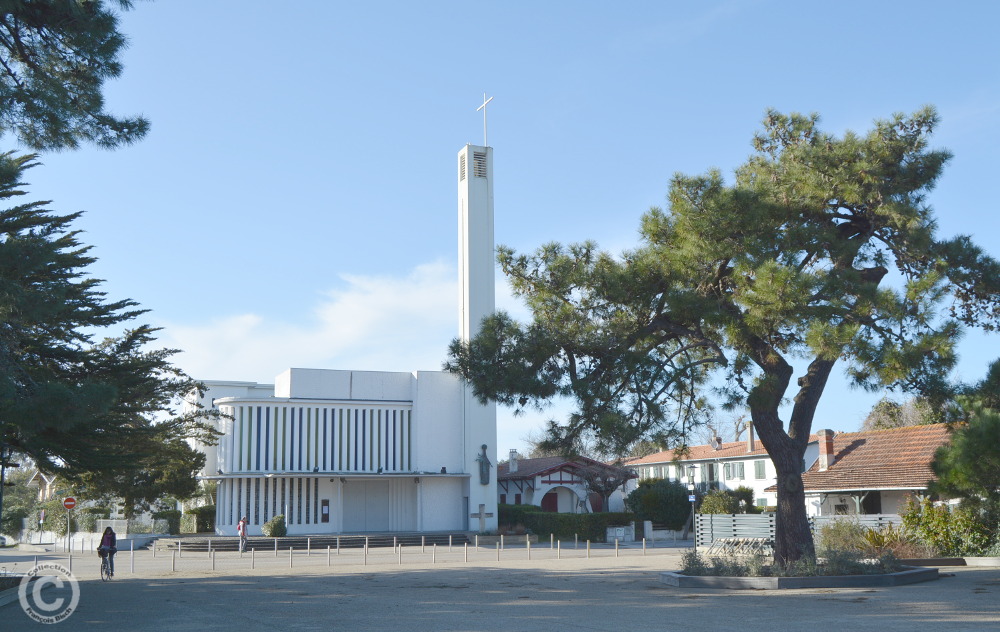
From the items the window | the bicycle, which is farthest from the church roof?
the bicycle

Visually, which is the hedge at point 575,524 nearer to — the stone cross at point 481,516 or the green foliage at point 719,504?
the stone cross at point 481,516

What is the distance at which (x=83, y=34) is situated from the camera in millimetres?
11047

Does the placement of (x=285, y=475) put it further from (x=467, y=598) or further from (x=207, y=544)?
(x=467, y=598)

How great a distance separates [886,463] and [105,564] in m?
26.3

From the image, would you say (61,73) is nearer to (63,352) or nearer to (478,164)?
(63,352)

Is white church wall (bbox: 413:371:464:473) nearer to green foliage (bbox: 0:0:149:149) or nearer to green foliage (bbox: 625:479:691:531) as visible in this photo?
green foliage (bbox: 625:479:691:531)

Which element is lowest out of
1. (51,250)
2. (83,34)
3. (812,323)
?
(812,323)

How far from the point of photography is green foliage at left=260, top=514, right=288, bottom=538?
4159 centimetres

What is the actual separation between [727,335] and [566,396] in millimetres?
3330

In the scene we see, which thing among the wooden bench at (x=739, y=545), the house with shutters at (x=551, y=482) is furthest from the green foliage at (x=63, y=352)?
the house with shutters at (x=551, y=482)

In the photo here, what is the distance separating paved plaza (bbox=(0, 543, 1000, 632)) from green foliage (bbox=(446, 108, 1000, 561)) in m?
3.04

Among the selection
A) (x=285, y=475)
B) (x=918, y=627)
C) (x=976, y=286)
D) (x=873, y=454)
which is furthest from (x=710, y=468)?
(x=918, y=627)

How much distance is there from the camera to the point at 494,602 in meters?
16.3

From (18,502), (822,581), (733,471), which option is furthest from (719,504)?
(18,502)
